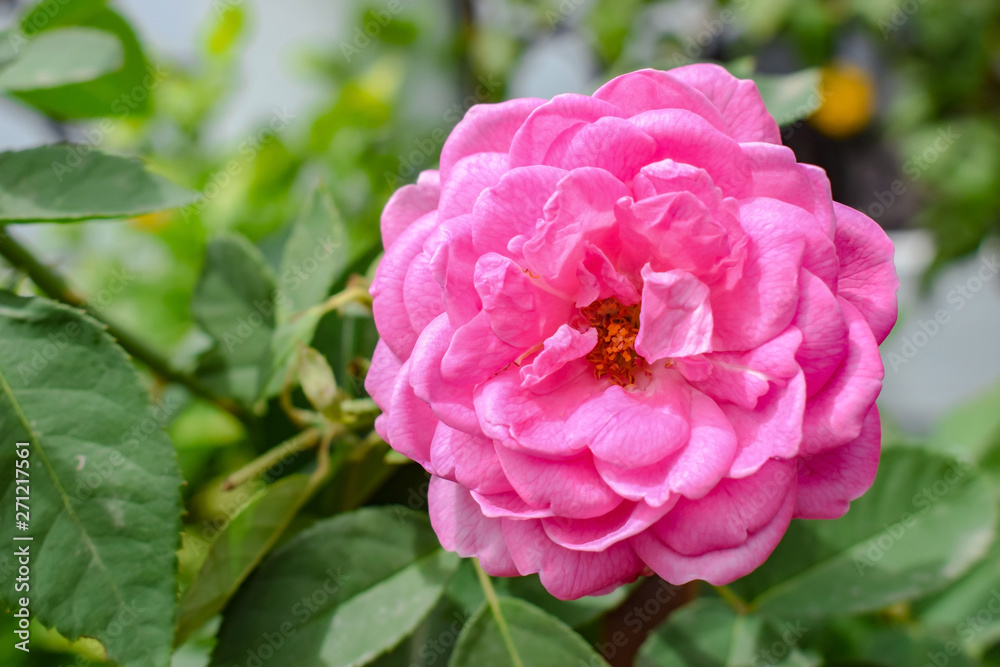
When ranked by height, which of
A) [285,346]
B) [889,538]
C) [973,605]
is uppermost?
[285,346]

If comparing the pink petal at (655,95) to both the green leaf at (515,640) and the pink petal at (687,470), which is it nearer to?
the pink petal at (687,470)

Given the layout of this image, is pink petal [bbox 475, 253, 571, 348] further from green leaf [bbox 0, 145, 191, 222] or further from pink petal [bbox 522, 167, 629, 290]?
green leaf [bbox 0, 145, 191, 222]

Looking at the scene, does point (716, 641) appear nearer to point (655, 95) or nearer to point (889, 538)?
point (889, 538)

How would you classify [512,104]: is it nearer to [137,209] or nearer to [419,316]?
[419,316]

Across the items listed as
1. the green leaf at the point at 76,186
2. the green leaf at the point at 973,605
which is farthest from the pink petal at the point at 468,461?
the green leaf at the point at 973,605

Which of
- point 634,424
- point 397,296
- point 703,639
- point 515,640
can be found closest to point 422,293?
point 397,296

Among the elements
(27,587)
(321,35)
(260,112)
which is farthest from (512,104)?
(321,35)

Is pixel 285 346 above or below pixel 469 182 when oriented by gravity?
below

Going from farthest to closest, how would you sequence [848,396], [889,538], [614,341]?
[889,538]
[614,341]
[848,396]
